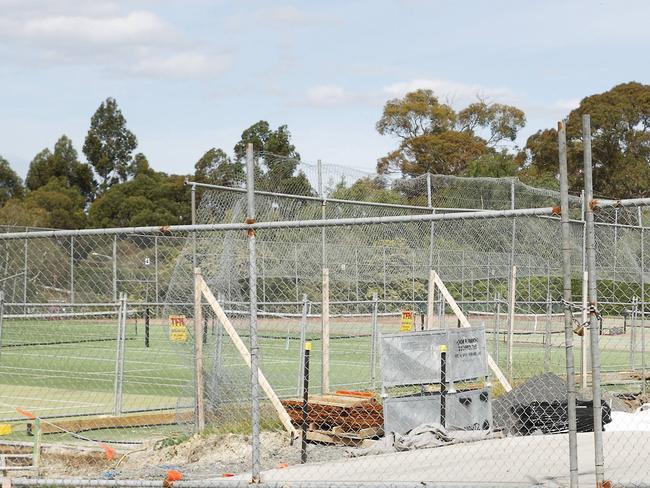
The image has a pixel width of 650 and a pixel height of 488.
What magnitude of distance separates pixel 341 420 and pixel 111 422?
134 inches

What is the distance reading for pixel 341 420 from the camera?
487 inches

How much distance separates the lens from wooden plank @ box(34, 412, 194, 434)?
45.7 feet

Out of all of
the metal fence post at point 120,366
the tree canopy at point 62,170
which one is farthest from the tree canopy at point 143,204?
the metal fence post at point 120,366

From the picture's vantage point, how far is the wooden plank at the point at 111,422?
13.9 metres

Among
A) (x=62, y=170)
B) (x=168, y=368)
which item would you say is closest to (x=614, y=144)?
(x=168, y=368)

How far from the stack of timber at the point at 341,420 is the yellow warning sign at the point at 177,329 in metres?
1.49

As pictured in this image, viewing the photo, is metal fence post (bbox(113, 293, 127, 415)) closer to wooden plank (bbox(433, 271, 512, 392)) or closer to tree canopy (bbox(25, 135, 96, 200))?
wooden plank (bbox(433, 271, 512, 392))

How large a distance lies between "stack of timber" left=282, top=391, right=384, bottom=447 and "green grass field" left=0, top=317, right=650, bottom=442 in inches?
30.3

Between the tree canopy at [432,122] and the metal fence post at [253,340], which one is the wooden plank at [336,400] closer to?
the metal fence post at [253,340]

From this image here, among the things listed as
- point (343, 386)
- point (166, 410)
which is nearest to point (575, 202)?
point (343, 386)

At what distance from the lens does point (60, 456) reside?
11.3 meters

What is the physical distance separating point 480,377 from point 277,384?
6.75 m

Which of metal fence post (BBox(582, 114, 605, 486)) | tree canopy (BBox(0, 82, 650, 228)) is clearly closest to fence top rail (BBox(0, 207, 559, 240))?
metal fence post (BBox(582, 114, 605, 486))

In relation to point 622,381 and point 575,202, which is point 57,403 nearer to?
point 622,381
